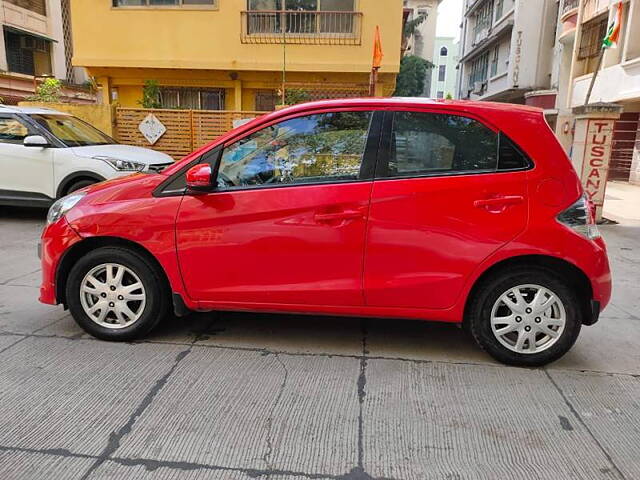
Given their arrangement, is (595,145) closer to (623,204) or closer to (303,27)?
(623,204)

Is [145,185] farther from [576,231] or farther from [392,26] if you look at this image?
[392,26]

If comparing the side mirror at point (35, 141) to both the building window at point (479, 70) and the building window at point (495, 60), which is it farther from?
the building window at point (479, 70)

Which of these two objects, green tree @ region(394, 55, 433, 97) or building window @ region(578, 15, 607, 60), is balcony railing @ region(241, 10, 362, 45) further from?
green tree @ region(394, 55, 433, 97)

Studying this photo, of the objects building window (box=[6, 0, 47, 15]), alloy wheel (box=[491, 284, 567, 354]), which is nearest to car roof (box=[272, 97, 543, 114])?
alloy wheel (box=[491, 284, 567, 354])

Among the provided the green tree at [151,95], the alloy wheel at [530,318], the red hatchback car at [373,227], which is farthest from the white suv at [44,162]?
the green tree at [151,95]

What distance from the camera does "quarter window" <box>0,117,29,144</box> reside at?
26.3 feet

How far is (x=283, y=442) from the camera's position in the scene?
105 inches

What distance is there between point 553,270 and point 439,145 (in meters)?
1.11

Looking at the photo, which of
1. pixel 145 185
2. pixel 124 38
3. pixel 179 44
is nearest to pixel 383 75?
pixel 179 44

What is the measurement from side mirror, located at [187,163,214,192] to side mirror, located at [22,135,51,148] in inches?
218

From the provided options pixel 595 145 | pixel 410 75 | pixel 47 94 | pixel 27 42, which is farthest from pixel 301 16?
pixel 410 75

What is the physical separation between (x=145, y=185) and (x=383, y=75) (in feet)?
42.2

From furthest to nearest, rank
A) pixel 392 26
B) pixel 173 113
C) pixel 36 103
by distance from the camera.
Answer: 1. pixel 392 26
2. pixel 36 103
3. pixel 173 113

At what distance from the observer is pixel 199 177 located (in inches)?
135
